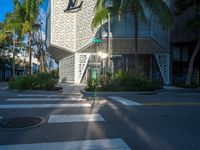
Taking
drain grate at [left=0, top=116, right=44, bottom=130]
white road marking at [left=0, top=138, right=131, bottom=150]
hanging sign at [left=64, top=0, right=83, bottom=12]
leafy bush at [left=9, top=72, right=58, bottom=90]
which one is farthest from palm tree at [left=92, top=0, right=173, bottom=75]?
white road marking at [left=0, top=138, right=131, bottom=150]

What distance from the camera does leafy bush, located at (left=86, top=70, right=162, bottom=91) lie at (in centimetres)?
1933

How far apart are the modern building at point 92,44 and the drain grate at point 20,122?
72.6ft

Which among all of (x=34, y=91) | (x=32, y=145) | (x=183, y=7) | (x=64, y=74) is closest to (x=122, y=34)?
(x=183, y=7)

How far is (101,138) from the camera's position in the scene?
601 cm

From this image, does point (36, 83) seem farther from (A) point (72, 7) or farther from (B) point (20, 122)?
(A) point (72, 7)

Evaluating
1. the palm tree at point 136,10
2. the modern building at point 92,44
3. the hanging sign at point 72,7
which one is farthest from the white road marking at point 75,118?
the hanging sign at point 72,7

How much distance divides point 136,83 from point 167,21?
664cm

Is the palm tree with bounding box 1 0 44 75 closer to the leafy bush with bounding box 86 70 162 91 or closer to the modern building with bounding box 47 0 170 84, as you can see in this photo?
the modern building with bounding box 47 0 170 84

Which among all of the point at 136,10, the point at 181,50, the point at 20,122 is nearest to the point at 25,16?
the point at 136,10

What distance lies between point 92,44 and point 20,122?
23478 millimetres

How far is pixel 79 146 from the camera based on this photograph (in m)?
5.42

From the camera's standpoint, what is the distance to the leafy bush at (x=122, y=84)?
19.3 m

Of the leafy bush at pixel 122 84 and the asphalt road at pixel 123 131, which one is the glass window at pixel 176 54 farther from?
the asphalt road at pixel 123 131

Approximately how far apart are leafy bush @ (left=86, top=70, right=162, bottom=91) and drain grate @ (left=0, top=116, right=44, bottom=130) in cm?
1118
